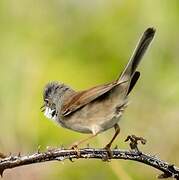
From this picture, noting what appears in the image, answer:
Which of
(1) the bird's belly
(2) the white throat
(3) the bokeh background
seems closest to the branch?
(1) the bird's belly

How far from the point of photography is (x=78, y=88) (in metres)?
5.82

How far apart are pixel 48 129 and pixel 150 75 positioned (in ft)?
3.17

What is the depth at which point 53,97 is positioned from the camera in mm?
5023

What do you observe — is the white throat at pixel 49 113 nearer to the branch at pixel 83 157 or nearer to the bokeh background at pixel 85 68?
the bokeh background at pixel 85 68

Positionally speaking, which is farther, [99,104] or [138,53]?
[99,104]

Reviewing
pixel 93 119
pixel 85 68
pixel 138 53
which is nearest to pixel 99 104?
pixel 93 119

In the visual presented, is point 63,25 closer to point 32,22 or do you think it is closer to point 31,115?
point 32,22

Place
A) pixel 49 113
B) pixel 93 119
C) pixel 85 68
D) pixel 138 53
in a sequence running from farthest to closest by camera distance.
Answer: pixel 85 68
pixel 49 113
pixel 93 119
pixel 138 53

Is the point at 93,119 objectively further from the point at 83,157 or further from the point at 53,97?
the point at 83,157

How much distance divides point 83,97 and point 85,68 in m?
1.18

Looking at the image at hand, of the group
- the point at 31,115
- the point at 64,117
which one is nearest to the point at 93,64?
the point at 31,115

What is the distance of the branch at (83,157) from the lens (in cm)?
333

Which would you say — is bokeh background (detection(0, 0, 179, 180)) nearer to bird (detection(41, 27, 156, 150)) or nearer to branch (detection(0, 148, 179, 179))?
bird (detection(41, 27, 156, 150))

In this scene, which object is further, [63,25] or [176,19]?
[63,25]
